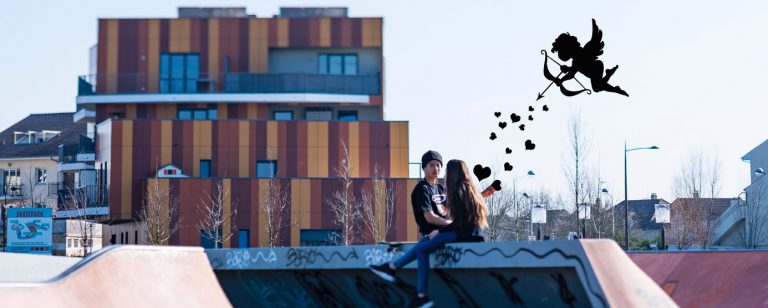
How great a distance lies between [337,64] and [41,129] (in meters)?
47.6

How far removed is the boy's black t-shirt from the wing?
411cm

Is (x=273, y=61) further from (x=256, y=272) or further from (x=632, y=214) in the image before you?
(x=256, y=272)

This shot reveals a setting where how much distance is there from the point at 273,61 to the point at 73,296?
52.0 meters

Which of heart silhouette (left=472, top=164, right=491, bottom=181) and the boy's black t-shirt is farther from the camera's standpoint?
the boy's black t-shirt

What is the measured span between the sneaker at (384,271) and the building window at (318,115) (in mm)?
48281

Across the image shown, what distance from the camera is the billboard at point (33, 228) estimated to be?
1543 inches

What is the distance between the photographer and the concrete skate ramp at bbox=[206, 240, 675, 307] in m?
10.8

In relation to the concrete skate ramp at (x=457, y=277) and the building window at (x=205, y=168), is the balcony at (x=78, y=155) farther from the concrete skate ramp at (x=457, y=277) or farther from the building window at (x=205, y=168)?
the concrete skate ramp at (x=457, y=277)

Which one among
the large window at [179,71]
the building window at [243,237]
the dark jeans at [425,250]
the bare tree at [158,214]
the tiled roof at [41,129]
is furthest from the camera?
the tiled roof at [41,129]

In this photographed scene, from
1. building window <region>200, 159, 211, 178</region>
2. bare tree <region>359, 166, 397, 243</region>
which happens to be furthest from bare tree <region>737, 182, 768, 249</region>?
building window <region>200, 159, 211, 178</region>

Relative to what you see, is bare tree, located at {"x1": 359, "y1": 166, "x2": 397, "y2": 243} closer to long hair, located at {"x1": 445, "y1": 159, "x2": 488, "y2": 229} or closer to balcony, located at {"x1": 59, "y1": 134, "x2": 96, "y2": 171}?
balcony, located at {"x1": 59, "y1": 134, "x2": 96, "y2": 171}

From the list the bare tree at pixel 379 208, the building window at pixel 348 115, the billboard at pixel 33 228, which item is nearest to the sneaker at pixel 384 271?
the billboard at pixel 33 228

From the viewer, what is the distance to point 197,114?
6144 cm

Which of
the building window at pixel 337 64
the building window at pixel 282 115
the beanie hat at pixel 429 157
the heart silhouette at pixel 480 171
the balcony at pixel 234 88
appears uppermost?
the building window at pixel 337 64
